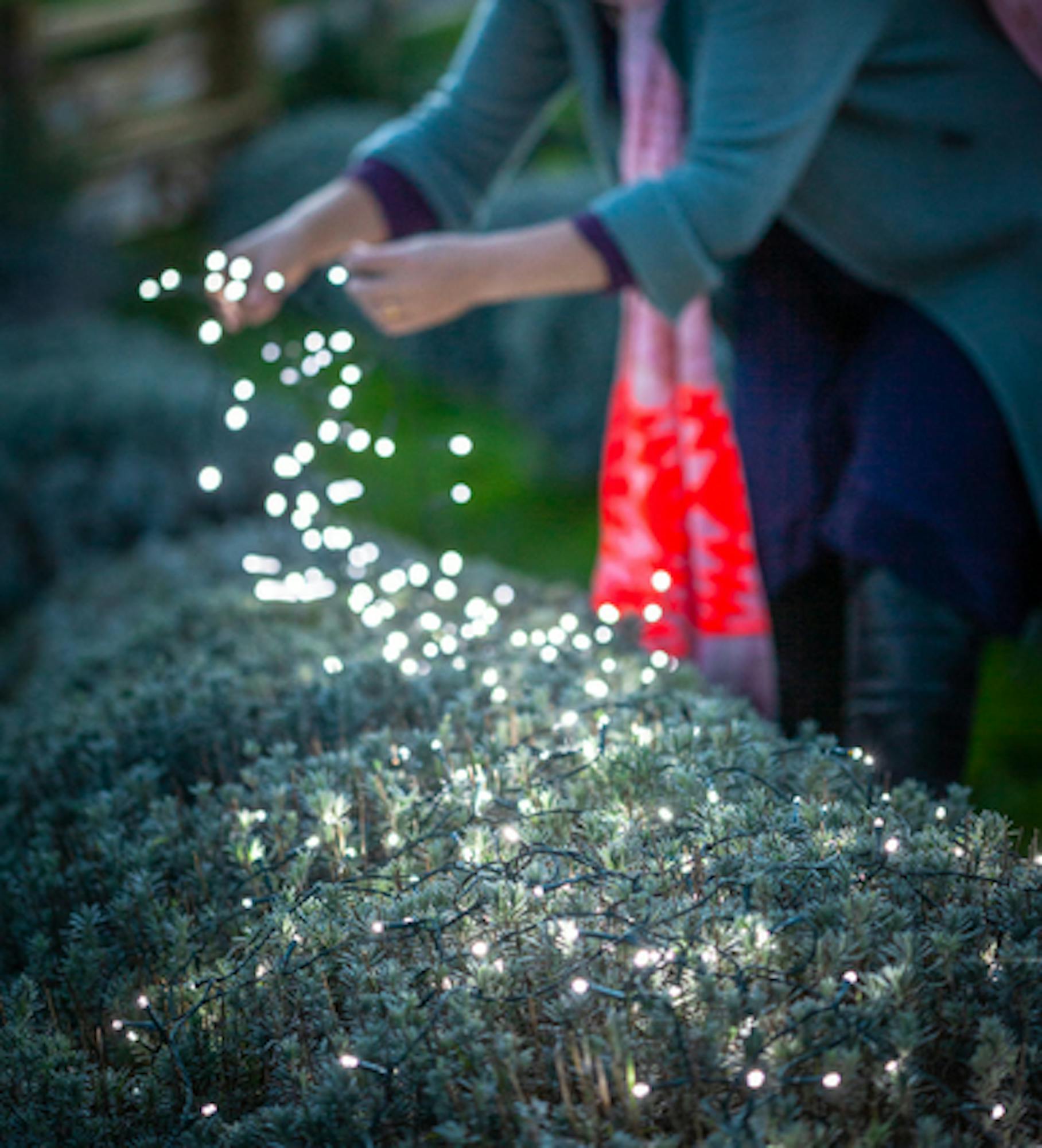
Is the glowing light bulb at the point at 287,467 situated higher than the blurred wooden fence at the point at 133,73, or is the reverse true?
the blurred wooden fence at the point at 133,73

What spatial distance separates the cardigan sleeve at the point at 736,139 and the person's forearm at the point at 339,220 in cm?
66

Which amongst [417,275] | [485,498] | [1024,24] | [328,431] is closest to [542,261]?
[417,275]

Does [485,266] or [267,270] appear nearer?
[485,266]

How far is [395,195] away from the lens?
8.73 ft

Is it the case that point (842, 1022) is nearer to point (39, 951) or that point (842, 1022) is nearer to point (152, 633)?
point (39, 951)

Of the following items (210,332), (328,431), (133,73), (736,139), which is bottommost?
(328,431)

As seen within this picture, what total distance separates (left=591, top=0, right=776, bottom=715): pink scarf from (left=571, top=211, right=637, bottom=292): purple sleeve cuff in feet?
3.06

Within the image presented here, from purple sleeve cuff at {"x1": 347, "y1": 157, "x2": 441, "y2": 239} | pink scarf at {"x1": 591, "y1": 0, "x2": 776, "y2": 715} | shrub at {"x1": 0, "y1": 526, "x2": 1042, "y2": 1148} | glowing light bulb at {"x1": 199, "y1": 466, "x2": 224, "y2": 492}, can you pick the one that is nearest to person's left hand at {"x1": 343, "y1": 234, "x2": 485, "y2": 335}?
glowing light bulb at {"x1": 199, "y1": 466, "x2": 224, "y2": 492}

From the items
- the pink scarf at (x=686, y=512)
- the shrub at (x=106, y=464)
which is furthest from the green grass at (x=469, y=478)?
the pink scarf at (x=686, y=512)

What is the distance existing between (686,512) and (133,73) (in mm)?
9587

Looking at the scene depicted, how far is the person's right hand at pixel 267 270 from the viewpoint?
240 centimetres

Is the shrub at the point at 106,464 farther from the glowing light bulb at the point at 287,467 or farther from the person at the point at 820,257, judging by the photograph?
the glowing light bulb at the point at 287,467

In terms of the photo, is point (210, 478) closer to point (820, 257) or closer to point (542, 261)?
point (542, 261)

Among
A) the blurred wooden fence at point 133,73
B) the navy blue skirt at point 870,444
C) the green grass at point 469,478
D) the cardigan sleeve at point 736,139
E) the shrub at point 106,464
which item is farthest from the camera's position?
the blurred wooden fence at point 133,73
